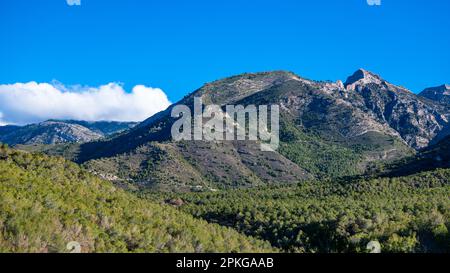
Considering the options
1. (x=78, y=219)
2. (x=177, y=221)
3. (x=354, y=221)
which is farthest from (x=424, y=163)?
(x=78, y=219)

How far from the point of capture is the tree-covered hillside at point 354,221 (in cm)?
6719

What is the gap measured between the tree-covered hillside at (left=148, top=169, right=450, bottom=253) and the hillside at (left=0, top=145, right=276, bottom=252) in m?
10.4

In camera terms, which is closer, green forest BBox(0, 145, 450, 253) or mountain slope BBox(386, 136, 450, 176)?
green forest BBox(0, 145, 450, 253)

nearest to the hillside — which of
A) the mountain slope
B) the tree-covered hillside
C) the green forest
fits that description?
the green forest

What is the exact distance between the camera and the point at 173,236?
63.2m

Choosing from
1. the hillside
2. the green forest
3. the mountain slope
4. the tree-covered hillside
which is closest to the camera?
the hillside

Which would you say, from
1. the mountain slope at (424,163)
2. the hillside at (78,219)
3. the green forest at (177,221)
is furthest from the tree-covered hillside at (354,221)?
the mountain slope at (424,163)

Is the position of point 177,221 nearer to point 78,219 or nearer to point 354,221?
point 78,219

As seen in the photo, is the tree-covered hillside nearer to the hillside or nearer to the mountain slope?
the hillside

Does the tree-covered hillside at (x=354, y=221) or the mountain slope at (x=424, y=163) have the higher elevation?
the mountain slope at (x=424, y=163)

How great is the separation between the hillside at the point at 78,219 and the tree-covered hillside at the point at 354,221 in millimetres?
10364

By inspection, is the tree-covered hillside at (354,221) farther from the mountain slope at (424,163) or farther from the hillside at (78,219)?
the mountain slope at (424,163)

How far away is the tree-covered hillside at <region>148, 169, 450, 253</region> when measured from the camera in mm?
67188

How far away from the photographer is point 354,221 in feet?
260
